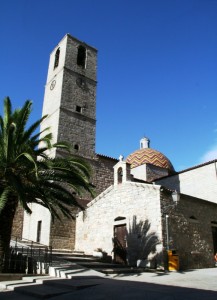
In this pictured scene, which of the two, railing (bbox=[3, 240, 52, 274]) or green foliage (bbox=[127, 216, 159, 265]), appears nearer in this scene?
railing (bbox=[3, 240, 52, 274])

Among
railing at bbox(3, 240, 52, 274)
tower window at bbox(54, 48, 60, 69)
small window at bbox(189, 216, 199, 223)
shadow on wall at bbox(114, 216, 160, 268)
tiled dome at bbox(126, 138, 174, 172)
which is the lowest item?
railing at bbox(3, 240, 52, 274)

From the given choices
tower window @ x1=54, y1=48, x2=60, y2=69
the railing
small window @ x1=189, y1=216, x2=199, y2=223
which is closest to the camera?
the railing

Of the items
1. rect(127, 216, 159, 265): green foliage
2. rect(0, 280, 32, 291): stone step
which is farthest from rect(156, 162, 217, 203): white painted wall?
rect(0, 280, 32, 291): stone step

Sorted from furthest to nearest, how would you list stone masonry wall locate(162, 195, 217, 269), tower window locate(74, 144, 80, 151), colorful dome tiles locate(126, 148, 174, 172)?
colorful dome tiles locate(126, 148, 174, 172), tower window locate(74, 144, 80, 151), stone masonry wall locate(162, 195, 217, 269)

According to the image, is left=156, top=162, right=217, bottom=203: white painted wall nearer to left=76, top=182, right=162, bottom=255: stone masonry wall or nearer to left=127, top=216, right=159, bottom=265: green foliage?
left=76, top=182, right=162, bottom=255: stone masonry wall

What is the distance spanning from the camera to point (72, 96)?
75.6 ft

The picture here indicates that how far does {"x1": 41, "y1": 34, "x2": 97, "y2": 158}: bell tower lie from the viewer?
2198 cm

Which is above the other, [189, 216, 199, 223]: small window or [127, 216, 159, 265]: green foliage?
[189, 216, 199, 223]: small window

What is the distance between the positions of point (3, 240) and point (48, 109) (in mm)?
14377

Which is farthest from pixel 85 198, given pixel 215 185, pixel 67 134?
pixel 215 185

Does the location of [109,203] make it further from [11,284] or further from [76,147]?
[11,284]

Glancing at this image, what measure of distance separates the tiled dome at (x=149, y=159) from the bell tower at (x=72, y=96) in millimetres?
9540

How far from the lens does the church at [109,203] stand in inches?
602

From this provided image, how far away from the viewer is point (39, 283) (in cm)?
945
